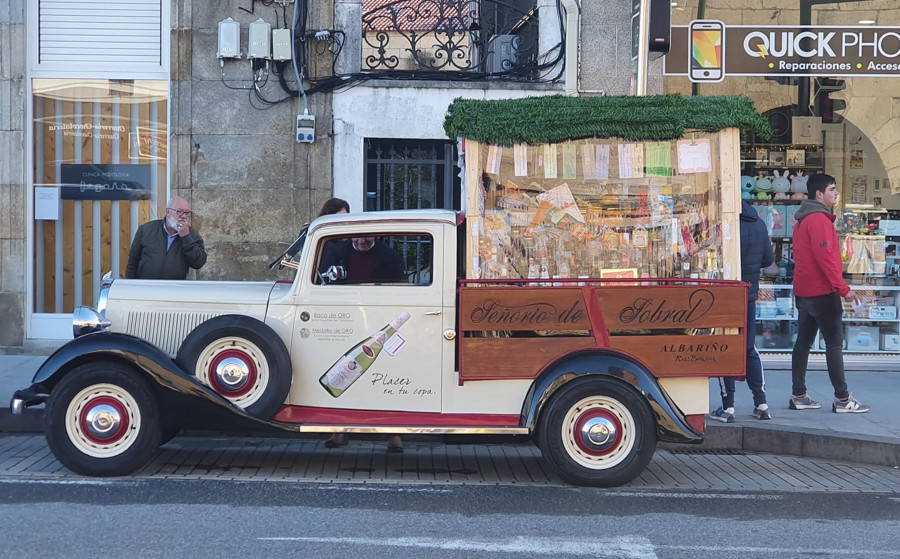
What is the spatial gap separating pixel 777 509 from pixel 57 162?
9202 millimetres

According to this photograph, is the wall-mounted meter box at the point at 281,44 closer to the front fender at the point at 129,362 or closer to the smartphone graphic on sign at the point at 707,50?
the smartphone graphic on sign at the point at 707,50

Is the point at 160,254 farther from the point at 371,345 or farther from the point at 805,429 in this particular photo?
the point at 805,429

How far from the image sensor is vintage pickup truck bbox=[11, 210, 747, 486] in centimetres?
662

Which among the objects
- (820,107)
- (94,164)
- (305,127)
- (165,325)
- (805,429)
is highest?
(820,107)

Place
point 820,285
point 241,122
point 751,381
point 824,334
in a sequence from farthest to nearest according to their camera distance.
Answer: point 241,122, point 824,334, point 820,285, point 751,381

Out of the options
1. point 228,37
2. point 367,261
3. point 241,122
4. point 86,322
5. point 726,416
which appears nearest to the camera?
point 86,322

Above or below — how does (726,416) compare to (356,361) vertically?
below

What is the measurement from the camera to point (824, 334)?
902 centimetres

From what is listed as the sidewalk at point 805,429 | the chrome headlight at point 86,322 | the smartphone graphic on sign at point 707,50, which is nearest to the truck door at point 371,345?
the chrome headlight at point 86,322

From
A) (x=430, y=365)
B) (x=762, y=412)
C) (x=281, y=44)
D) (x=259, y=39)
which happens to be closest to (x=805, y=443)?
(x=762, y=412)

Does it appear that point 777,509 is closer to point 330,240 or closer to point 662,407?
point 662,407

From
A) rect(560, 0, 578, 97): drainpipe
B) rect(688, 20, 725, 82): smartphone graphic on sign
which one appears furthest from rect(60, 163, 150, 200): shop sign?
rect(688, 20, 725, 82): smartphone graphic on sign

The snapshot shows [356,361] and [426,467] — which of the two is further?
[426,467]

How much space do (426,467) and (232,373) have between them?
62.5 inches
